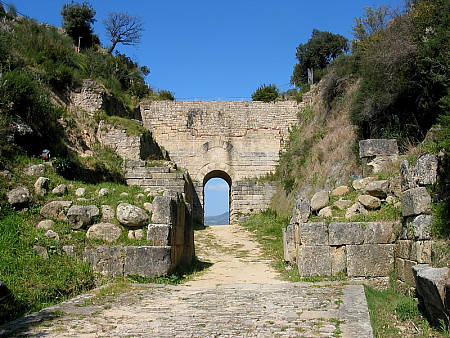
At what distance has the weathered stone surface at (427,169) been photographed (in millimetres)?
6605

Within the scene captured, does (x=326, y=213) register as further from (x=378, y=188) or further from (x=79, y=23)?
(x=79, y=23)

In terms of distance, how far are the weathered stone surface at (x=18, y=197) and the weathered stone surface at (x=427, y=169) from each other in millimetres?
7146

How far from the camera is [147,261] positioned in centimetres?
780

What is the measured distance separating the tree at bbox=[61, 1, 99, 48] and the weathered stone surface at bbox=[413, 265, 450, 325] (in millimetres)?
29316

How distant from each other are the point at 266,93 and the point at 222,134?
23.5 feet

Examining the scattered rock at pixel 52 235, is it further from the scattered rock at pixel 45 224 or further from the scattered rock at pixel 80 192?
the scattered rock at pixel 80 192

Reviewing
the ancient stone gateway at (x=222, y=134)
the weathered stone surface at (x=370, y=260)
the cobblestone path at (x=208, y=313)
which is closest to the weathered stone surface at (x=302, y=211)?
the weathered stone surface at (x=370, y=260)

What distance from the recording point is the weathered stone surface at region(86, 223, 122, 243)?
26.2 feet

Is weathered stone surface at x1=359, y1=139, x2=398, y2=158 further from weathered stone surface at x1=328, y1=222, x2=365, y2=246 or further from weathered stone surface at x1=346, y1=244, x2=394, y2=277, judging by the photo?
weathered stone surface at x1=346, y1=244, x2=394, y2=277

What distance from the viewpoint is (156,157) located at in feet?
71.4

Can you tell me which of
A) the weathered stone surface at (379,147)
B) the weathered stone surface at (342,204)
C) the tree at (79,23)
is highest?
the tree at (79,23)

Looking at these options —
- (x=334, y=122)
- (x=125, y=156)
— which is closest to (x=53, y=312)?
(x=125, y=156)

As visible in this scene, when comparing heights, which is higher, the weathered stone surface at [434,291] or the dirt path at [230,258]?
the weathered stone surface at [434,291]

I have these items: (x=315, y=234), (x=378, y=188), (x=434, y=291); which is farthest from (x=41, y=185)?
(x=434, y=291)
